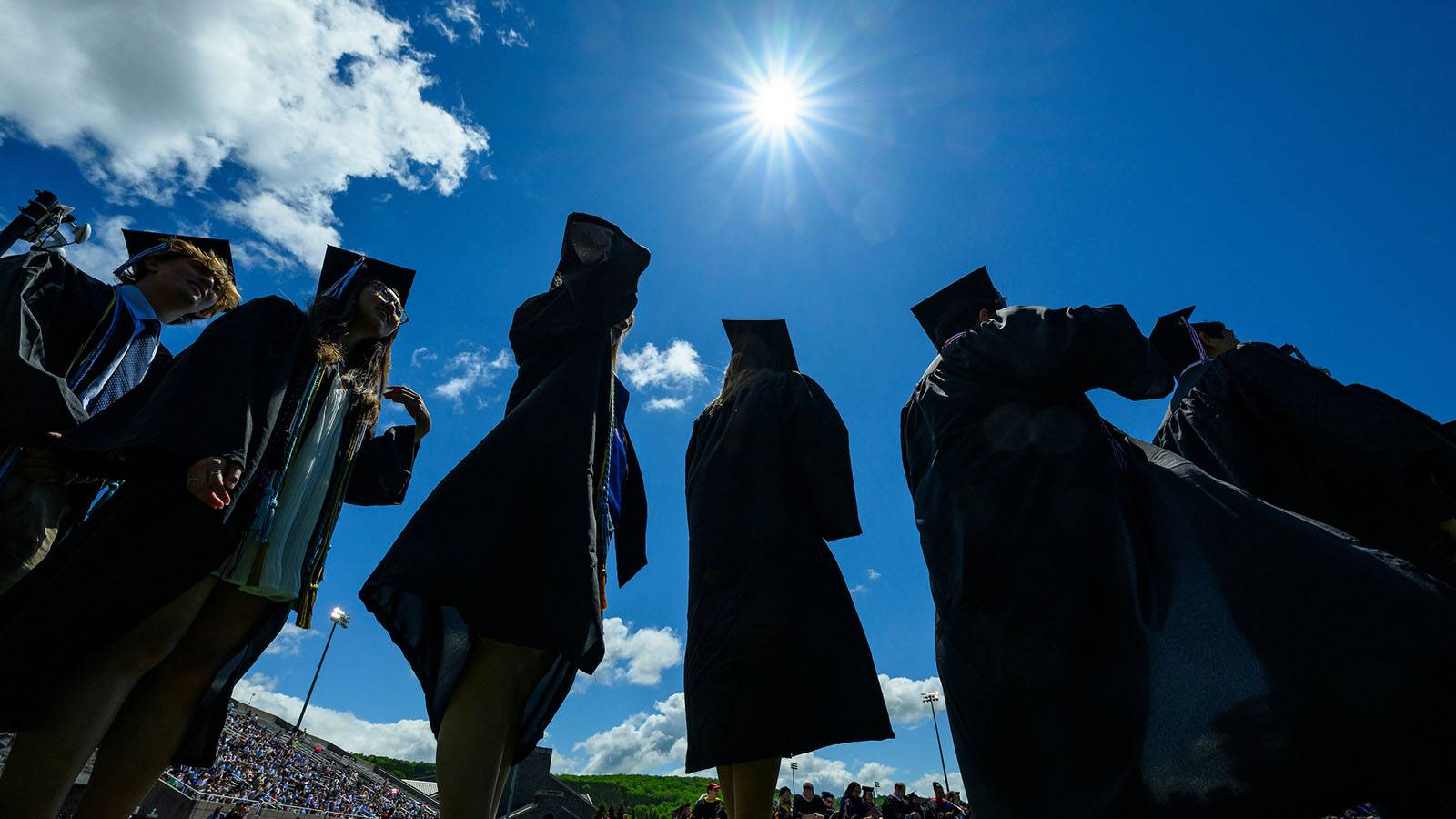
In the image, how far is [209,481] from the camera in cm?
212

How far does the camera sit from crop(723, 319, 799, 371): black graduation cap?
398 centimetres

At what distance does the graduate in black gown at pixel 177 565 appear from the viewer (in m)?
1.89

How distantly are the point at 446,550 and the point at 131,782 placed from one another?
4.75 feet

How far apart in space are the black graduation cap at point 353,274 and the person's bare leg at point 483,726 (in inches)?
82.5

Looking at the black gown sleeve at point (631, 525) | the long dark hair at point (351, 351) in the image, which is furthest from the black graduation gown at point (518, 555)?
the long dark hair at point (351, 351)

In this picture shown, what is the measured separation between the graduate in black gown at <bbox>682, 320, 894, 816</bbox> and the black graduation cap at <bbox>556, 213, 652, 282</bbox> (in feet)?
3.21

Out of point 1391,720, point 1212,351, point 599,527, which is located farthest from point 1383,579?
point 1212,351

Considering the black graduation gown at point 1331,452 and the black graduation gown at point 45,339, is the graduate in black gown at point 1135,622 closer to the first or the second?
the black graduation gown at point 1331,452

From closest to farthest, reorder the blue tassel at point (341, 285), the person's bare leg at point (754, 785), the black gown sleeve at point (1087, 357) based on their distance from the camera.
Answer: the black gown sleeve at point (1087, 357) → the person's bare leg at point (754, 785) → the blue tassel at point (341, 285)

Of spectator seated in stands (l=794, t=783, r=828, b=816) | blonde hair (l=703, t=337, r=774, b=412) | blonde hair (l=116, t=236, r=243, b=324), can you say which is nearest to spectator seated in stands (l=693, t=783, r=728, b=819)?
spectator seated in stands (l=794, t=783, r=828, b=816)

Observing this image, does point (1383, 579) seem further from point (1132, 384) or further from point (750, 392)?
point (750, 392)

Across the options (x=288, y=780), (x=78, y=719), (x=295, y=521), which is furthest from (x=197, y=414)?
(x=288, y=780)

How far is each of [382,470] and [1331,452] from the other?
438 centimetres

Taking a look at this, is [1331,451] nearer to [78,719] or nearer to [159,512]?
[159,512]
